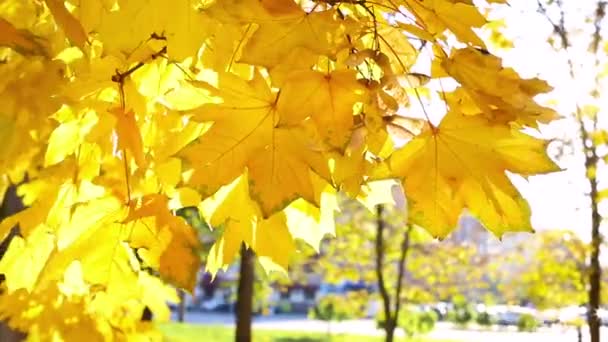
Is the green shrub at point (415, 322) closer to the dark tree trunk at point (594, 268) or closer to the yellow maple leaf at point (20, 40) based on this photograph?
the dark tree trunk at point (594, 268)

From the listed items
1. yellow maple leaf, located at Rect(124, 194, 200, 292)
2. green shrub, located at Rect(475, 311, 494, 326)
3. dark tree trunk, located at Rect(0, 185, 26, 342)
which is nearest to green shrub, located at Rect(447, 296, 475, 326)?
green shrub, located at Rect(475, 311, 494, 326)

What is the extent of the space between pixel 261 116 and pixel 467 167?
217 millimetres

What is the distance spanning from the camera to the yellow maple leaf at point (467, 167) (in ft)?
2.39

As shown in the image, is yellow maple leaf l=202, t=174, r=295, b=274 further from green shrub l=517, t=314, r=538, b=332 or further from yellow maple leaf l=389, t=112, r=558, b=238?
green shrub l=517, t=314, r=538, b=332

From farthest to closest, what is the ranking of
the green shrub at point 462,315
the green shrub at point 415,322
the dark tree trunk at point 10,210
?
1. the green shrub at point 462,315
2. the green shrub at point 415,322
3. the dark tree trunk at point 10,210

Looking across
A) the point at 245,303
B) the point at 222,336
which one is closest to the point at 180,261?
the point at 245,303

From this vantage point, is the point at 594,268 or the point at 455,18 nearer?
the point at 455,18

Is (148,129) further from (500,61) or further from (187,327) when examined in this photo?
(187,327)

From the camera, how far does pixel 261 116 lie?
73 centimetres

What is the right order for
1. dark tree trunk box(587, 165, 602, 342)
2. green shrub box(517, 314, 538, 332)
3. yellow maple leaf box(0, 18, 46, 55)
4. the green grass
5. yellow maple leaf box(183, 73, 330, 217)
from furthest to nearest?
the green grass < green shrub box(517, 314, 538, 332) < dark tree trunk box(587, 165, 602, 342) < yellow maple leaf box(0, 18, 46, 55) < yellow maple leaf box(183, 73, 330, 217)

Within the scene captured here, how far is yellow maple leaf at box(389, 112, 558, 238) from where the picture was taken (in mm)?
728

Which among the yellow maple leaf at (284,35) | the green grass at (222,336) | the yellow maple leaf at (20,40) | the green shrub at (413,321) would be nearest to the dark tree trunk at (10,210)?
the yellow maple leaf at (20,40)

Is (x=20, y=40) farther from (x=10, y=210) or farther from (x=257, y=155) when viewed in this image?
(x=10, y=210)

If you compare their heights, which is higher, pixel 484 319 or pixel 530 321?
pixel 530 321
